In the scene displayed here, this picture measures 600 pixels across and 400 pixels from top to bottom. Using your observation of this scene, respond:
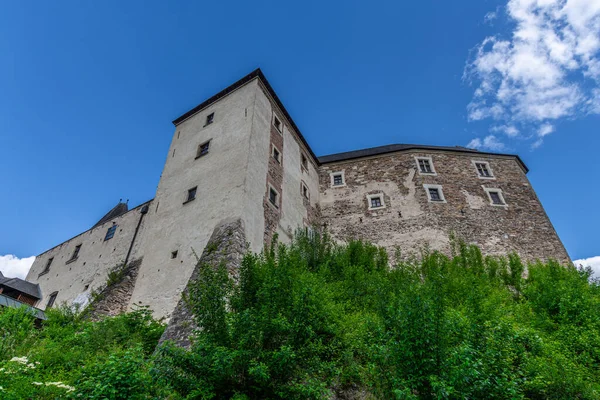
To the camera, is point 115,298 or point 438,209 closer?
point 115,298

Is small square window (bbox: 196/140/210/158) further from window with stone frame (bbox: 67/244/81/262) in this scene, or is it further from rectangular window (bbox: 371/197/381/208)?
window with stone frame (bbox: 67/244/81/262)

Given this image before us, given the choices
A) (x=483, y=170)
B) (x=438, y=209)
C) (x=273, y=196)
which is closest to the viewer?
(x=273, y=196)

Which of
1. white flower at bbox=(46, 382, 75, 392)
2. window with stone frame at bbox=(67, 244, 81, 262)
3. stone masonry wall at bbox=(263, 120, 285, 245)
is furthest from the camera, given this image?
window with stone frame at bbox=(67, 244, 81, 262)

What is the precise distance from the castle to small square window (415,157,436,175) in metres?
0.09

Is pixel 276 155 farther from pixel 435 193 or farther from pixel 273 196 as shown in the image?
pixel 435 193

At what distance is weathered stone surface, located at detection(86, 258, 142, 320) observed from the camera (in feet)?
39.5

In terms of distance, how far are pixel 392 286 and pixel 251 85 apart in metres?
11.1

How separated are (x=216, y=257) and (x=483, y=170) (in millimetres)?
16443

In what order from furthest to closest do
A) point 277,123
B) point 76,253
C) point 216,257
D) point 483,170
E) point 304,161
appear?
point 76,253, point 483,170, point 304,161, point 277,123, point 216,257

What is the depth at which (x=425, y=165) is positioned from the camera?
20641mm

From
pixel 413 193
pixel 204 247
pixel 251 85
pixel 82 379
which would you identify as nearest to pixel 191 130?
pixel 251 85

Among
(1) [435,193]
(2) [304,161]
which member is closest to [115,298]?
(2) [304,161]

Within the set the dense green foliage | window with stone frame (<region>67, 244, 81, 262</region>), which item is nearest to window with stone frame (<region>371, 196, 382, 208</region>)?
the dense green foliage

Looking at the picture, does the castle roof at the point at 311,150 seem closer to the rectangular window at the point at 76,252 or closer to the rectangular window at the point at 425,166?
the rectangular window at the point at 425,166
